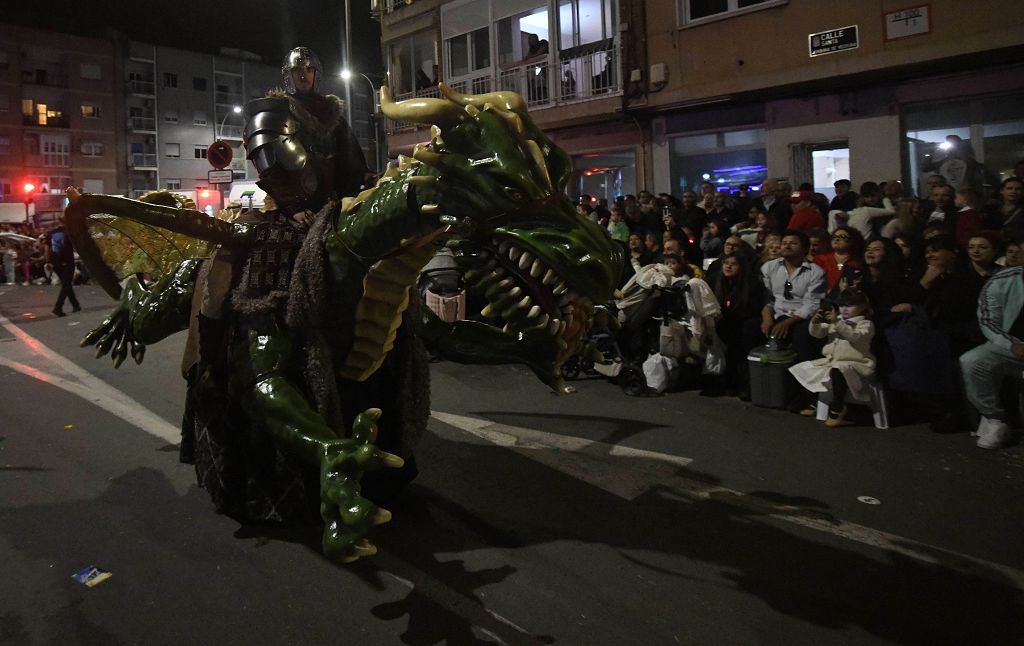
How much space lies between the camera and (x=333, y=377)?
3.18 m

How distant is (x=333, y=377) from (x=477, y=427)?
2563mm

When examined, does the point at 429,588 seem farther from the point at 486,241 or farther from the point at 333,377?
the point at 486,241

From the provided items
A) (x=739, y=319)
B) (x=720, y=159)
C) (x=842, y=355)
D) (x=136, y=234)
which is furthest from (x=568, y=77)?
(x=136, y=234)

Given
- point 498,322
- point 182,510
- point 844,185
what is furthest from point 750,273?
point 182,510

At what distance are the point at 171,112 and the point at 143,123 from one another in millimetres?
1915

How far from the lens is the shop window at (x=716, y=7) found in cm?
1207

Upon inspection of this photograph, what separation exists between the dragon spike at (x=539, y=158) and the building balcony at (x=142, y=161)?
48.7 meters

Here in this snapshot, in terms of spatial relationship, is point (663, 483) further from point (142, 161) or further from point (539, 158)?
point (142, 161)

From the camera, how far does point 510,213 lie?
2.58 metres

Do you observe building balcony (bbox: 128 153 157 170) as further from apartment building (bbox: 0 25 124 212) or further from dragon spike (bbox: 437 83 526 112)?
dragon spike (bbox: 437 83 526 112)

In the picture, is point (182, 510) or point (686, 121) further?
point (686, 121)

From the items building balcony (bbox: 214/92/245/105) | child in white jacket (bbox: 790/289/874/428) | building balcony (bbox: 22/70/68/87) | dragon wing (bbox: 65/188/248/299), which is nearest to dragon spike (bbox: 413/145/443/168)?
dragon wing (bbox: 65/188/248/299)

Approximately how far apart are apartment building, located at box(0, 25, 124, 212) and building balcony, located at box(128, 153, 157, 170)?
809mm

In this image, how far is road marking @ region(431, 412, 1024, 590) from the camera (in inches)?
132
